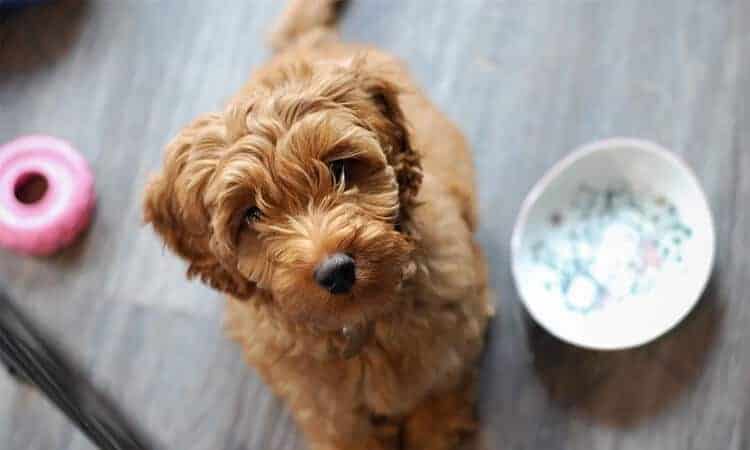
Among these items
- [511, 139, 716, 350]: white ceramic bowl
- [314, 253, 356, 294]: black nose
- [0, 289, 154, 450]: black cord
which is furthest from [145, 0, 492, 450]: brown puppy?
[0, 289, 154, 450]: black cord

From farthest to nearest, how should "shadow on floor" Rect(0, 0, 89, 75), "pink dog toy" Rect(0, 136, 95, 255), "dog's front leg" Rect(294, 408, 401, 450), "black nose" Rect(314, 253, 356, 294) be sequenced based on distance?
"shadow on floor" Rect(0, 0, 89, 75) < "pink dog toy" Rect(0, 136, 95, 255) < "dog's front leg" Rect(294, 408, 401, 450) < "black nose" Rect(314, 253, 356, 294)

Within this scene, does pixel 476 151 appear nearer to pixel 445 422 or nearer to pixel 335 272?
pixel 445 422

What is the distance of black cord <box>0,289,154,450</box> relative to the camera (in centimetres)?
183

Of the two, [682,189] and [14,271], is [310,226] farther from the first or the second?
[14,271]

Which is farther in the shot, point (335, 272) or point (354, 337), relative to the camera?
point (354, 337)

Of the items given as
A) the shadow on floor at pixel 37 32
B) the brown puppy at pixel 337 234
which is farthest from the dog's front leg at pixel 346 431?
the shadow on floor at pixel 37 32

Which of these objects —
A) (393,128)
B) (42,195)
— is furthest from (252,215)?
(42,195)

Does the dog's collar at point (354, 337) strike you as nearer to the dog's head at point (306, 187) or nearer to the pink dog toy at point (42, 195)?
the dog's head at point (306, 187)

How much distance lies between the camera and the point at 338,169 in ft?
5.13

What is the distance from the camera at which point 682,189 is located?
2.23 metres

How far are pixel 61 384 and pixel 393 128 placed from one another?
94 centimetres

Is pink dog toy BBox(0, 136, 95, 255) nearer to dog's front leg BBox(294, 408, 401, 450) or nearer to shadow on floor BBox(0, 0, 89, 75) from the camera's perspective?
shadow on floor BBox(0, 0, 89, 75)

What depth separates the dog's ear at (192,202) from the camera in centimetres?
156

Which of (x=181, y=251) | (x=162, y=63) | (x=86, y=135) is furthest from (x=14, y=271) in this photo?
(x=181, y=251)
